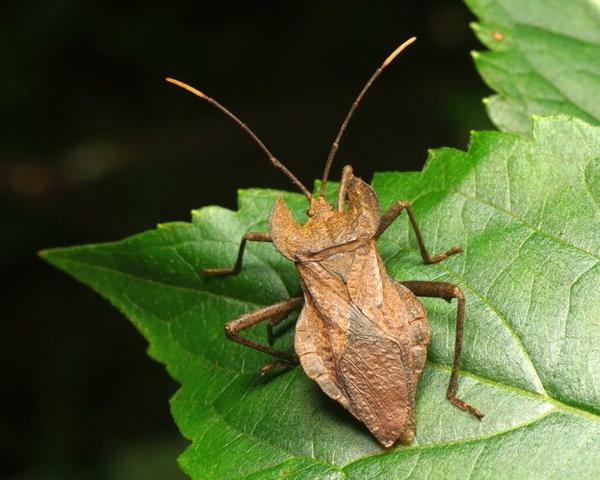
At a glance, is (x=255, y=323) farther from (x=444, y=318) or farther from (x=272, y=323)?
(x=444, y=318)

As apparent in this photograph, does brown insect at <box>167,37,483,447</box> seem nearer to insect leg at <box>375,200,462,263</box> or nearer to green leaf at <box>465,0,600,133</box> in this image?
insect leg at <box>375,200,462,263</box>

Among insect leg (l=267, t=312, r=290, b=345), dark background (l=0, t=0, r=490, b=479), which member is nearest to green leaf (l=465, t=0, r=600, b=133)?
insect leg (l=267, t=312, r=290, b=345)

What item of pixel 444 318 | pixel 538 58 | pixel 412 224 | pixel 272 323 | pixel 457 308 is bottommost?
pixel 272 323

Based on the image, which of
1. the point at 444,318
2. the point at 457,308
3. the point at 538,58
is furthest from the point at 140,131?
the point at 457,308

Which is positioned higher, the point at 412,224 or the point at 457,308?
the point at 412,224

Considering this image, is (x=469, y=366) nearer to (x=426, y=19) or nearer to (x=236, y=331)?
(x=236, y=331)

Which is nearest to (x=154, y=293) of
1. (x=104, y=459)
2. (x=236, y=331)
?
(x=236, y=331)
